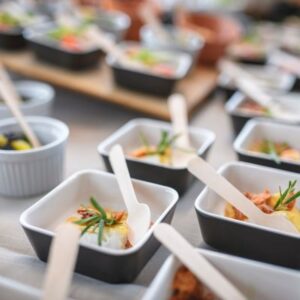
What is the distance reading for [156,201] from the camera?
84cm

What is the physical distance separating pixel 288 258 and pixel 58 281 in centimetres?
34

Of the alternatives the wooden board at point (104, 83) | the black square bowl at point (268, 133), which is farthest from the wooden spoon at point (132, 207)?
the wooden board at point (104, 83)

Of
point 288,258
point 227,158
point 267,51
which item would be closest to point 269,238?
point 288,258

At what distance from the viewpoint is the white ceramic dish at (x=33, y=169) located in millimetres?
882

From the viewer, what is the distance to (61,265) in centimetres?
59

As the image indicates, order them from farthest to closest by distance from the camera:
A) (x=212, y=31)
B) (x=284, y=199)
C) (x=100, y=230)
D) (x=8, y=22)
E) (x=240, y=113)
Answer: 1. (x=212, y=31)
2. (x=8, y=22)
3. (x=240, y=113)
4. (x=284, y=199)
5. (x=100, y=230)

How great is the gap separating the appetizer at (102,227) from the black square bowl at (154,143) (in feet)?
0.47

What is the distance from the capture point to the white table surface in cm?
70

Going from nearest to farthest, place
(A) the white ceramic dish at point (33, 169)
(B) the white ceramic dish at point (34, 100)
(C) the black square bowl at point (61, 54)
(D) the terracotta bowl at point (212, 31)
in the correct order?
1. (A) the white ceramic dish at point (33, 169)
2. (B) the white ceramic dish at point (34, 100)
3. (C) the black square bowl at point (61, 54)
4. (D) the terracotta bowl at point (212, 31)

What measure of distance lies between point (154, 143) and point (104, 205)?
0.26 m

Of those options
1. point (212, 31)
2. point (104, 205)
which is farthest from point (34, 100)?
point (212, 31)

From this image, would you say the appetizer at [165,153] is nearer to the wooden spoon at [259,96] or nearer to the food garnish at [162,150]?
the food garnish at [162,150]

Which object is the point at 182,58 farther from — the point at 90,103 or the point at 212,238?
the point at 212,238

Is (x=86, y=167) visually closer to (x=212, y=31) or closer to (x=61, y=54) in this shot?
(x=61, y=54)
